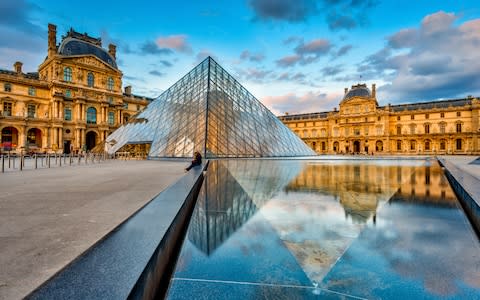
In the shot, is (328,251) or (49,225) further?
(49,225)

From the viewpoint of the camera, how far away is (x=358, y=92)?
2448 inches

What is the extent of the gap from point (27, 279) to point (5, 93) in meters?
47.4

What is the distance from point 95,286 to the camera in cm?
137

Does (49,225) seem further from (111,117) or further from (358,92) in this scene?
(358,92)

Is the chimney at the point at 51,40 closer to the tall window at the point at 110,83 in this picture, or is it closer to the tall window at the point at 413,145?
the tall window at the point at 110,83


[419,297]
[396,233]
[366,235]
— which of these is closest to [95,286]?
[419,297]

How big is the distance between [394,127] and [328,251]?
216 feet

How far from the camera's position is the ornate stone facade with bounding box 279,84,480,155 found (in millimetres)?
51688

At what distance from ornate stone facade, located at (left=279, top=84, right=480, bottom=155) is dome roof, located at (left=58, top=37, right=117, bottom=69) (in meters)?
49.6

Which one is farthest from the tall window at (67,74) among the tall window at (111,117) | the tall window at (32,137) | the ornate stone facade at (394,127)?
the ornate stone facade at (394,127)

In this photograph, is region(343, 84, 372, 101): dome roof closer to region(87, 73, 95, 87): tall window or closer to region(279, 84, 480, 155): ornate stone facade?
region(279, 84, 480, 155): ornate stone facade

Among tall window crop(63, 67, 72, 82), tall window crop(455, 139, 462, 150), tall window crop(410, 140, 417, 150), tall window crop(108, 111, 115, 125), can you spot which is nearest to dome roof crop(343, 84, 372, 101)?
tall window crop(410, 140, 417, 150)

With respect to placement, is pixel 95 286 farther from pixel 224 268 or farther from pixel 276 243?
pixel 276 243

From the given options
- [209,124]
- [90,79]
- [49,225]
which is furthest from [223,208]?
[90,79]
